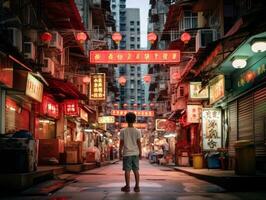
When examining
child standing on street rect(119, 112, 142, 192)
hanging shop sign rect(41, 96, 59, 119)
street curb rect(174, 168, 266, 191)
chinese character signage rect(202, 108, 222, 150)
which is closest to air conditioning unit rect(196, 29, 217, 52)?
chinese character signage rect(202, 108, 222, 150)

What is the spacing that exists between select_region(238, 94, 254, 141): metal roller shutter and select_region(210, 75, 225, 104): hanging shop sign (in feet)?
5.48

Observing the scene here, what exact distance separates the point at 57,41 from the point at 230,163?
11800 millimetres

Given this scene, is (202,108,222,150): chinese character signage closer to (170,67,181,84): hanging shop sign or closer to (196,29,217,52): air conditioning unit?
(196,29,217,52): air conditioning unit

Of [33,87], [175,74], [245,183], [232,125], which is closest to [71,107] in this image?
[232,125]

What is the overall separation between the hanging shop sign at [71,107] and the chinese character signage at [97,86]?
8363 mm

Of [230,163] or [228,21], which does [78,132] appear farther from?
[230,163]

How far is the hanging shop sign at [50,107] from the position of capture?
78.3 feet

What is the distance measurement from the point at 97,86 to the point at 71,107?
28.2ft

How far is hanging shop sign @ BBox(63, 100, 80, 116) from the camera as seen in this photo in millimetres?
29156

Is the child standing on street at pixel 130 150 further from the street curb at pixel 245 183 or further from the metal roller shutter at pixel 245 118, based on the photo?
the metal roller shutter at pixel 245 118

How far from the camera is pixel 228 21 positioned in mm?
26391

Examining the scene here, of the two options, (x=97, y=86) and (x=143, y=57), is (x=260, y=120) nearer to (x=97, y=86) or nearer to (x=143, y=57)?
(x=143, y=57)

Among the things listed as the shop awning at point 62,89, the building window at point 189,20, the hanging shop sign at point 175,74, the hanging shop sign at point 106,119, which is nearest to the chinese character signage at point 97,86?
the hanging shop sign at point 175,74

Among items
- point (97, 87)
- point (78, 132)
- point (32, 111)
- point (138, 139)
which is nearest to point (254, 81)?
point (138, 139)
